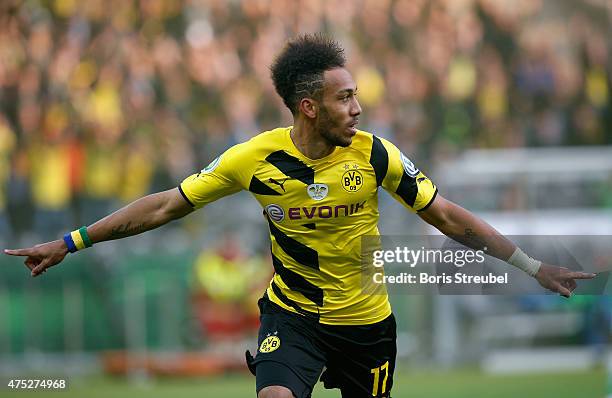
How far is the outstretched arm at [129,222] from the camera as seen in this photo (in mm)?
6512

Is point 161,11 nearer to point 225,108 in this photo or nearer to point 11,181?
A: point 225,108

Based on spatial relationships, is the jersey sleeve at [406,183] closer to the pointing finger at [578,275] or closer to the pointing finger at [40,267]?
the pointing finger at [578,275]

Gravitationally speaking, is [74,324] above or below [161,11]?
below

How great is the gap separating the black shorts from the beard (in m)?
1.06

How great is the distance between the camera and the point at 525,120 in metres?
18.0

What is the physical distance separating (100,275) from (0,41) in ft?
17.5

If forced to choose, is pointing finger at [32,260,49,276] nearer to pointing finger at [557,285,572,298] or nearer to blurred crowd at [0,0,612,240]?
pointing finger at [557,285,572,298]

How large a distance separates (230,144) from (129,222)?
34.1 ft

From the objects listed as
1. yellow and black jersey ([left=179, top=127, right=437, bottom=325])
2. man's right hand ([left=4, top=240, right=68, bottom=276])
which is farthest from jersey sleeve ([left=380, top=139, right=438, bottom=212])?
man's right hand ([left=4, top=240, right=68, bottom=276])

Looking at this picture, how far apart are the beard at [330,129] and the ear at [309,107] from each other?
0.04 m

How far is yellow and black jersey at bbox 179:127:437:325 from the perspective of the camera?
20.9 feet

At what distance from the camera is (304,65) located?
251 inches

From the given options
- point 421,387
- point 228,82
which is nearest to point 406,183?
point 421,387

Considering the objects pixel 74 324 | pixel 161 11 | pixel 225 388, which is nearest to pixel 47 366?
pixel 74 324
